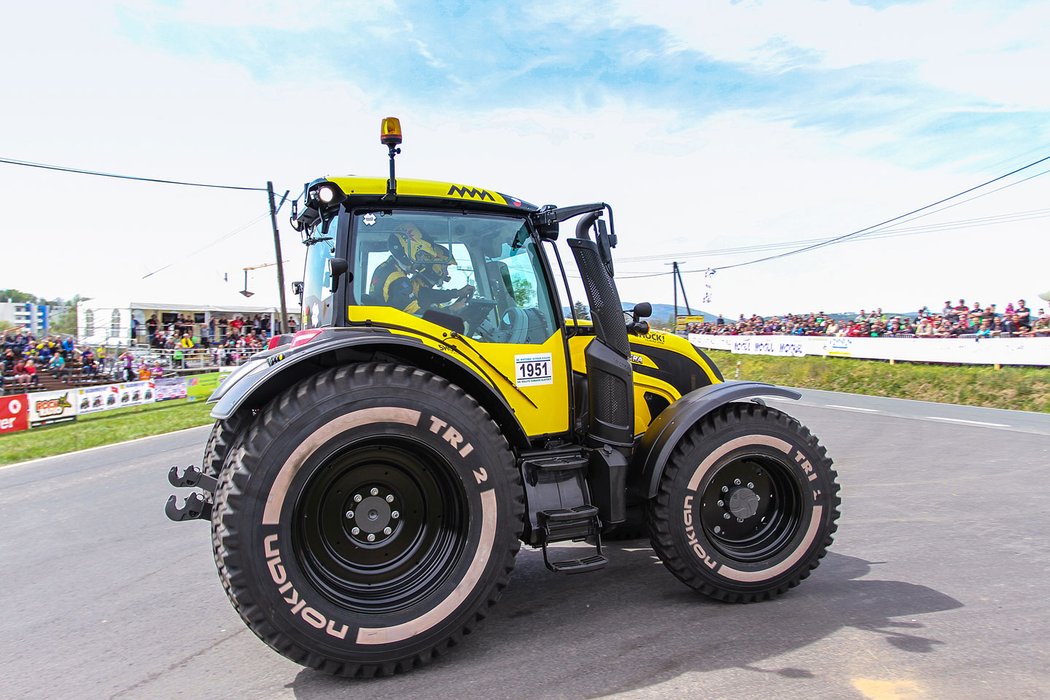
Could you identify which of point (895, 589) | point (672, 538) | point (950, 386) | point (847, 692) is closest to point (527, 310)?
point (672, 538)

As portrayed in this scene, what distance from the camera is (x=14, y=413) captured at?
17.0 meters

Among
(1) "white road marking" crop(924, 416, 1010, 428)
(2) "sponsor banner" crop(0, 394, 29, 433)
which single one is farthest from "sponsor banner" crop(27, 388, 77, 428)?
(1) "white road marking" crop(924, 416, 1010, 428)

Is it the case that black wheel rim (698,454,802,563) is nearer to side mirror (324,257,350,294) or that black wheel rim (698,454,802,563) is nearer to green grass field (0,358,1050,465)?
side mirror (324,257,350,294)

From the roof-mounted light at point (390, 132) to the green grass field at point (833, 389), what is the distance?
12517 millimetres

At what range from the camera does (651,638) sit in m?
3.39

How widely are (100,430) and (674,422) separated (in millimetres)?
16653

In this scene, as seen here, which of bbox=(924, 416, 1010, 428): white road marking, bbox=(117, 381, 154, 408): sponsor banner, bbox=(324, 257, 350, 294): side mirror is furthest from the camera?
bbox=(117, 381, 154, 408): sponsor banner

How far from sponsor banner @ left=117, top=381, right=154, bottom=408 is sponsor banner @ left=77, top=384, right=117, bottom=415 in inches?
10.7

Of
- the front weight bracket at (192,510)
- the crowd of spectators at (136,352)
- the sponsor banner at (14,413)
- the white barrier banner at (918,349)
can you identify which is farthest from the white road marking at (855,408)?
the crowd of spectators at (136,352)

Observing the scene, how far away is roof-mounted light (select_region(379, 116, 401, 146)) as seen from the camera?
144 inches

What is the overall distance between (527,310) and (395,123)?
124 centimetres

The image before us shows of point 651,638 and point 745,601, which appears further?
point 745,601

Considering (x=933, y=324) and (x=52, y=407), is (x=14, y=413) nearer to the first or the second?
(x=52, y=407)

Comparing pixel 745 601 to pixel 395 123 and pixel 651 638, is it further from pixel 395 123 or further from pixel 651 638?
pixel 395 123
